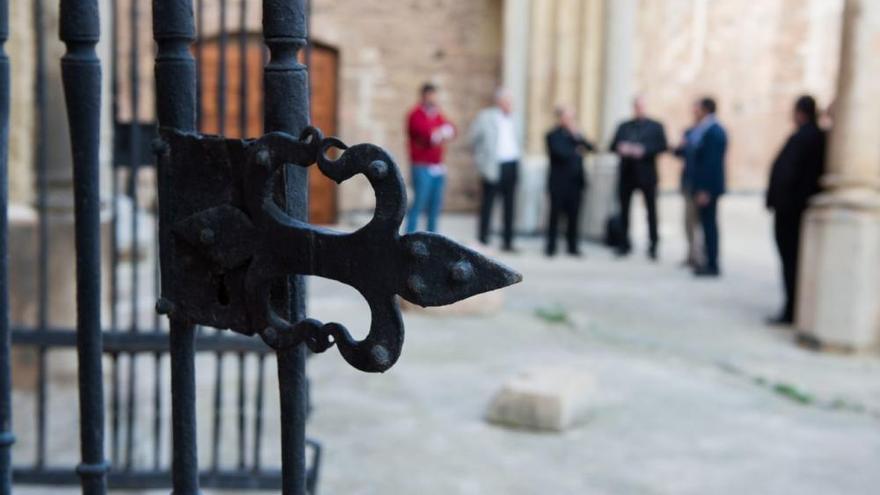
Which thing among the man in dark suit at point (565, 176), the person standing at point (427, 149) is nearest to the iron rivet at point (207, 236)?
the person standing at point (427, 149)

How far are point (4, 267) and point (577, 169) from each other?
10.0 meters

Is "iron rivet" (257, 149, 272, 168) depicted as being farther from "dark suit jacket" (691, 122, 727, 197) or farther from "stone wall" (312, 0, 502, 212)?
"stone wall" (312, 0, 502, 212)

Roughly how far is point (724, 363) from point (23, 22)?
3.86 metres

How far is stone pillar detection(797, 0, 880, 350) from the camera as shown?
645cm

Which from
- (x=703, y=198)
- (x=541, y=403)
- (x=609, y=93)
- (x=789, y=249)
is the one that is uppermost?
(x=609, y=93)

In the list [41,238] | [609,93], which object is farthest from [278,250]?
[609,93]

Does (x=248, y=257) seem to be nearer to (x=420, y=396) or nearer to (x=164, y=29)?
(x=164, y=29)

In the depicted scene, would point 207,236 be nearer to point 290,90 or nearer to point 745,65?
point 290,90

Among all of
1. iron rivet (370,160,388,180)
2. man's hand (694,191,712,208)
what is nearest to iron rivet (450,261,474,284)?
iron rivet (370,160,388,180)

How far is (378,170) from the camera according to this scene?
1.09m

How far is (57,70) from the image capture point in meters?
4.79

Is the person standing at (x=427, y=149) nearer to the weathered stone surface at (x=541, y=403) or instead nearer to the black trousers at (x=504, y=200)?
the black trousers at (x=504, y=200)

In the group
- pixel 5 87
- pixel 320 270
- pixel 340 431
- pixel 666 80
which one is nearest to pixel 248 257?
pixel 320 270

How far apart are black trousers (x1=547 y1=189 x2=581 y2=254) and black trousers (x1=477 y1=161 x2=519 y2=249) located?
443 mm
